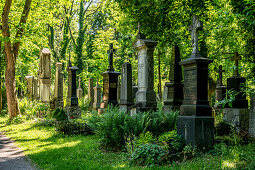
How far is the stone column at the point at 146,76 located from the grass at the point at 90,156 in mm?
2212

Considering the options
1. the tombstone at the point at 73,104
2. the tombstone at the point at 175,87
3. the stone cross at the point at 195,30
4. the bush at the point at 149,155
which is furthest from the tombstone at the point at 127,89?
the bush at the point at 149,155

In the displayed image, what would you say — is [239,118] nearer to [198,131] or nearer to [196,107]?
[196,107]

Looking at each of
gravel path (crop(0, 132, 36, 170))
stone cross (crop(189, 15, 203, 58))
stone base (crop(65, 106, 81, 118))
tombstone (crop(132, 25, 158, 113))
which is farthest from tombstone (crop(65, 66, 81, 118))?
stone cross (crop(189, 15, 203, 58))

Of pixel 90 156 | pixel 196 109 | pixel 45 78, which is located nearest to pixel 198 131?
pixel 196 109

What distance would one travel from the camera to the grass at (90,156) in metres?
5.52

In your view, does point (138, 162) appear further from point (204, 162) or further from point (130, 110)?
point (130, 110)

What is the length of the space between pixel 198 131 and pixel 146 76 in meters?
3.56

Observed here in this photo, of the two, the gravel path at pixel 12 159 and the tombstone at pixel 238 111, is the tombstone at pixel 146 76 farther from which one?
the gravel path at pixel 12 159

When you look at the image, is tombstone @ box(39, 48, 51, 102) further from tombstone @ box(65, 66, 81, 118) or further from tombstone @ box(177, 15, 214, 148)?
tombstone @ box(177, 15, 214, 148)

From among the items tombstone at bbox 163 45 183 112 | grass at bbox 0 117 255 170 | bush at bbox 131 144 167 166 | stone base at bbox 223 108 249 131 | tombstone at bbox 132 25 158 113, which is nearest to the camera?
grass at bbox 0 117 255 170

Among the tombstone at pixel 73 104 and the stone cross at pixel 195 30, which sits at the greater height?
the stone cross at pixel 195 30

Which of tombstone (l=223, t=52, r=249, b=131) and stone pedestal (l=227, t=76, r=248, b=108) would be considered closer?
tombstone (l=223, t=52, r=249, b=131)

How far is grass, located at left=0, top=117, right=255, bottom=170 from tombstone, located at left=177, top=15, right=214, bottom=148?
1.67ft

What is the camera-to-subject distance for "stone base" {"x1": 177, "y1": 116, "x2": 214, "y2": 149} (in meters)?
7.00
